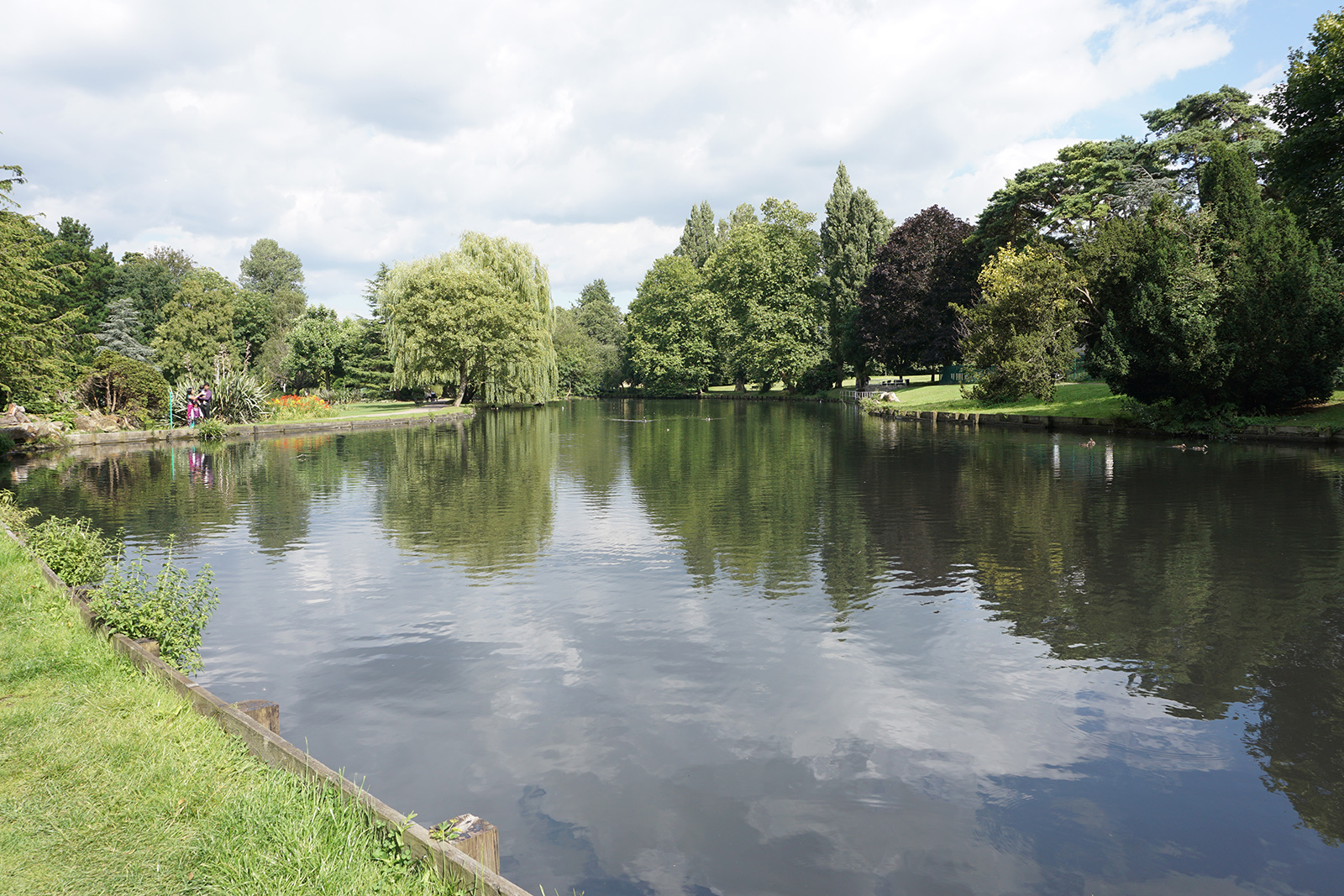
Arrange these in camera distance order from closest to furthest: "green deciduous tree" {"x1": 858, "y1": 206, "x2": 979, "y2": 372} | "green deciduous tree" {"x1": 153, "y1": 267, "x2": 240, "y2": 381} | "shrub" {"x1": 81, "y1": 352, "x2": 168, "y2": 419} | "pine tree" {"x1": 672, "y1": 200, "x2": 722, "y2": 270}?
1. "shrub" {"x1": 81, "y1": 352, "x2": 168, "y2": 419}
2. "green deciduous tree" {"x1": 858, "y1": 206, "x2": 979, "y2": 372}
3. "green deciduous tree" {"x1": 153, "y1": 267, "x2": 240, "y2": 381}
4. "pine tree" {"x1": 672, "y1": 200, "x2": 722, "y2": 270}

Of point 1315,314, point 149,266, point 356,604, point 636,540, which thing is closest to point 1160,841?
point 356,604

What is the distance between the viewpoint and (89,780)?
4.57 m

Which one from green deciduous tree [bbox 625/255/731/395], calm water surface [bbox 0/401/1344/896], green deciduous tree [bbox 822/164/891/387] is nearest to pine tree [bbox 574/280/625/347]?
green deciduous tree [bbox 625/255/731/395]

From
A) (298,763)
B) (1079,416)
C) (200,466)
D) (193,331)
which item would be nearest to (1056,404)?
(1079,416)

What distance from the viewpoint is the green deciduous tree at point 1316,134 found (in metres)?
26.8

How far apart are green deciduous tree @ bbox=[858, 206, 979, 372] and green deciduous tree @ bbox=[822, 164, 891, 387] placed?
5.65m

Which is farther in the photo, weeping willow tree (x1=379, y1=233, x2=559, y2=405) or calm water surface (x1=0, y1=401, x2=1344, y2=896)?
weeping willow tree (x1=379, y1=233, x2=559, y2=405)

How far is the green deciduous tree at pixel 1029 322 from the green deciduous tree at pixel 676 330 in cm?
4276

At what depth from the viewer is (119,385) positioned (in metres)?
34.3

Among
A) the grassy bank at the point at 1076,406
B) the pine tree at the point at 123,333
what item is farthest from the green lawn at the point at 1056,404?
the pine tree at the point at 123,333

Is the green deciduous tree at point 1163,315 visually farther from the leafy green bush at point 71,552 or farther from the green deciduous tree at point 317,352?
the green deciduous tree at point 317,352

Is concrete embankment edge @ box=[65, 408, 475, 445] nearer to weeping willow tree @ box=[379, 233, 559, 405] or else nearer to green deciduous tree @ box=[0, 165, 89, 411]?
green deciduous tree @ box=[0, 165, 89, 411]

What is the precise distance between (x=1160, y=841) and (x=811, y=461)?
19177 millimetres

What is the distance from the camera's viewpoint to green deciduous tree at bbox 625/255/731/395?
8612cm
